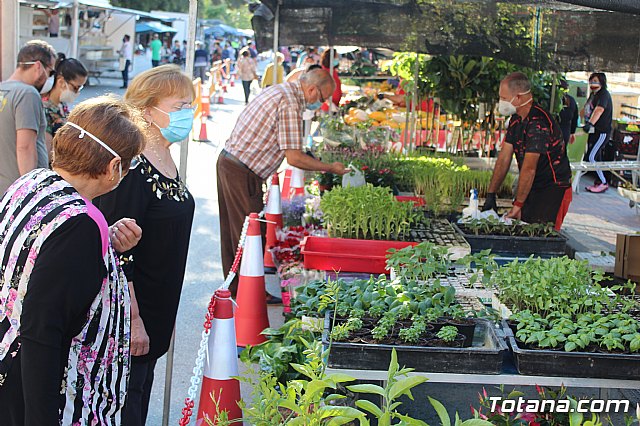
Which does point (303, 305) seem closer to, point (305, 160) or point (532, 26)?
point (305, 160)

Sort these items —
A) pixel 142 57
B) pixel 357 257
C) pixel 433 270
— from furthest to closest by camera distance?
pixel 142 57, pixel 357 257, pixel 433 270

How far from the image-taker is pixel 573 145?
38.8 feet

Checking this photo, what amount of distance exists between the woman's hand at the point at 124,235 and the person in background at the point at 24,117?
281 centimetres

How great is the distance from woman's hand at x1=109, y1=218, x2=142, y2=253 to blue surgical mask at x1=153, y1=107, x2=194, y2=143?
2.33 feet

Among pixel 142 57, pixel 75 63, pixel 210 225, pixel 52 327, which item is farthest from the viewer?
pixel 142 57

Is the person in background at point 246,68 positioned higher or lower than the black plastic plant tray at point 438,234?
higher

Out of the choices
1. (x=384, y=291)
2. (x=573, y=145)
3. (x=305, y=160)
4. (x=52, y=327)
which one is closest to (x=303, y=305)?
(x=384, y=291)

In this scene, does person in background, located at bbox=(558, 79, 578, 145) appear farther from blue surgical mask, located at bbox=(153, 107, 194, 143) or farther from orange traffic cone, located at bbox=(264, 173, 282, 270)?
blue surgical mask, located at bbox=(153, 107, 194, 143)

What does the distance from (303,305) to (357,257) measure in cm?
117

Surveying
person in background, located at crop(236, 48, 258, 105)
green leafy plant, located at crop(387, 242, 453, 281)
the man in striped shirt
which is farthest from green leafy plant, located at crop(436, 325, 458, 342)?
person in background, located at crop(236, 48, 258, 105)

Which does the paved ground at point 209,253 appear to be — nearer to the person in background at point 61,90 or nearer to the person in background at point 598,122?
the person in background at point 598,122

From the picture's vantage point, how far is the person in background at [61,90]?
231 inches

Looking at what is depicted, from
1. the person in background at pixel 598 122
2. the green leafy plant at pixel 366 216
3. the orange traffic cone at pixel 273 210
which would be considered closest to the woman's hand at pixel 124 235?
the green leafy plant at pixel 366 216

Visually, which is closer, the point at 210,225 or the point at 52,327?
the point at 52,327
